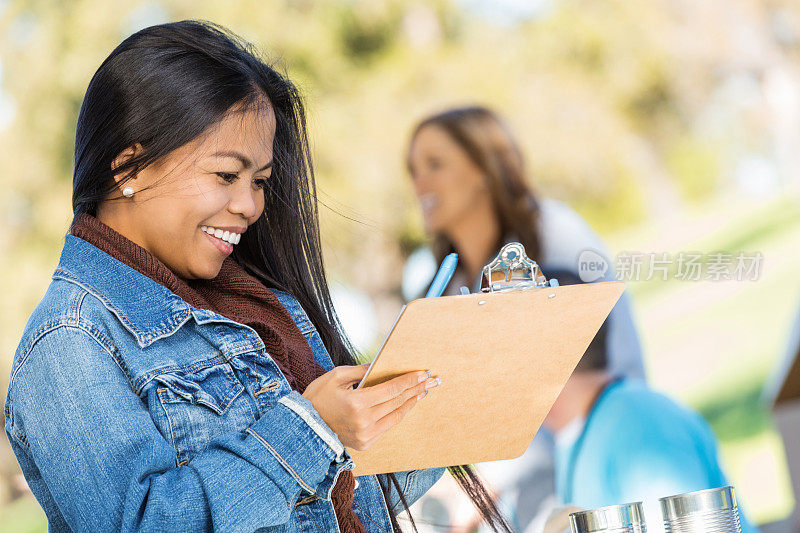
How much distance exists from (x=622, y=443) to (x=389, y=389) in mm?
1660

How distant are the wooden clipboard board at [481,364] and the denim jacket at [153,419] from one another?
0.41 ft

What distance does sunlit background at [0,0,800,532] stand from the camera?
678 centimetres

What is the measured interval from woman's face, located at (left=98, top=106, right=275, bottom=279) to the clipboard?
0.33 metres

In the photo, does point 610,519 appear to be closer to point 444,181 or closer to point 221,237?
point 221,237

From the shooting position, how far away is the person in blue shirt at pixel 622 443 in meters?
2.48

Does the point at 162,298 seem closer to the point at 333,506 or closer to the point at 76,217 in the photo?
the point at 76,217

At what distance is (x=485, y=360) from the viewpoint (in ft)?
3.84

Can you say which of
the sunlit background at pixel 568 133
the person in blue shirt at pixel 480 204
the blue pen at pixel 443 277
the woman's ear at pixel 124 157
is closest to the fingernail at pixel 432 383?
the blue pen at pixel 443 277

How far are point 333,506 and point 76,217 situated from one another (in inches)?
21.3

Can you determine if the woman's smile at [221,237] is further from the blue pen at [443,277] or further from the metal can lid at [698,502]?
the metal can lid at [698,502]

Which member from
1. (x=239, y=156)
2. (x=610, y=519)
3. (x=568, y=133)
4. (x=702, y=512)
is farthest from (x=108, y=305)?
(x=568, y=133)

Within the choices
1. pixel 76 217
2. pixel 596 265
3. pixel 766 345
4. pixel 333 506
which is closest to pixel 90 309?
pixel 76 217

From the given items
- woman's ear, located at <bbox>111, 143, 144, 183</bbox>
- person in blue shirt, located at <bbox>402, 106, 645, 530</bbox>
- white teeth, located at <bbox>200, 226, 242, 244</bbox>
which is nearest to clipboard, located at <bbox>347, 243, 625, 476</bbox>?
white teeth, located at <bbox>200, 226, 242, 244</bbox>

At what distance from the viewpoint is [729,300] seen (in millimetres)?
8328
